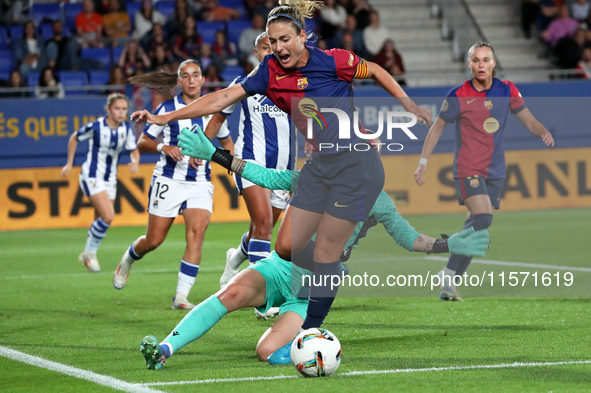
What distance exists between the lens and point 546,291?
9320 millimetres

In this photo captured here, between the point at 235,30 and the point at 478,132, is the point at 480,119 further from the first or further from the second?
the point at 235,30

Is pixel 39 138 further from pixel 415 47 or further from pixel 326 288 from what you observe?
pixel 326 288

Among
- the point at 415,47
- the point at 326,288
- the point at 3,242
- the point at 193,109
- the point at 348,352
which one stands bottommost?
the point at 3,242

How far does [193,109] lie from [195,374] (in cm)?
164

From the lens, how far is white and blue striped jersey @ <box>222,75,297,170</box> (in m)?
8.80

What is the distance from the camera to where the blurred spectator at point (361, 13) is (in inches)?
839

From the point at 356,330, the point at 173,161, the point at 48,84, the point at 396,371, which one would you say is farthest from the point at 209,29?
the point at 396,371

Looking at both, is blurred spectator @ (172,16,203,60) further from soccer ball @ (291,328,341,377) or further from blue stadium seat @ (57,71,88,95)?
soccer ball @ (291,328,341,377)

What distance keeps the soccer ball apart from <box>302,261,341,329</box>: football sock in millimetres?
387

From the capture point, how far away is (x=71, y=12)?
2052 centimetres

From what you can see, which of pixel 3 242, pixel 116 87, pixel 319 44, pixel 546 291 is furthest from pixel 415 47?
pixel 546 291

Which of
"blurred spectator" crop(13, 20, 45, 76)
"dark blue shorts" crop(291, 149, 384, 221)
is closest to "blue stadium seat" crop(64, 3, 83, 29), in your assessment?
"blurred spectator" crop(13, 20, 45, 76)

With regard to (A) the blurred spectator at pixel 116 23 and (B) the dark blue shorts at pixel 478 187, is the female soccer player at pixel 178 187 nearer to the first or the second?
(B) the dark blue shorts at pixel 478 187

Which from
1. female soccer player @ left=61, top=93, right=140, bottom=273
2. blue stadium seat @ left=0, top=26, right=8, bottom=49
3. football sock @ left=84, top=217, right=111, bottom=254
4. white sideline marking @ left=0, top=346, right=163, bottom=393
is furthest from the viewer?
blue stadium seat @ left=0, top=26, right=8, bottom=49
